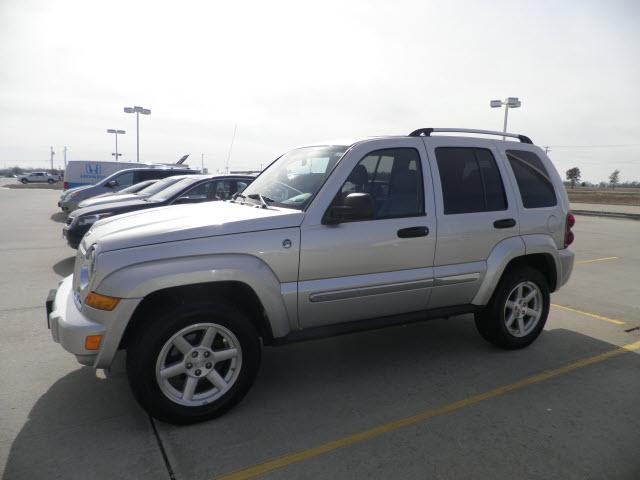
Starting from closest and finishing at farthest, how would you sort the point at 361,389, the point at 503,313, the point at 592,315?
the point at 361,389
the point at 503,313
the point at 592,315

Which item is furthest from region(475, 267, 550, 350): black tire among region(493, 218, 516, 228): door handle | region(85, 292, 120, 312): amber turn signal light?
region(85, 292, 120, 312): amber turn signal light

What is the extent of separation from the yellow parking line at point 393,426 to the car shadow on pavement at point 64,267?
18.6 feet

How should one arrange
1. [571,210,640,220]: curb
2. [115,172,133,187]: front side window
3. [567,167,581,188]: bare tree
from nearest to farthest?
[115,172,133,187]: front side window → [571,210,640,220]: curb → [567,167,581,188]: bare tree

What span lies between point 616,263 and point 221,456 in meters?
8.83

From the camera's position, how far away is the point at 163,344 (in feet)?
9.68

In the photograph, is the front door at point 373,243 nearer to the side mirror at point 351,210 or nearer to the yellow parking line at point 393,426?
the side mirror at point 351,210

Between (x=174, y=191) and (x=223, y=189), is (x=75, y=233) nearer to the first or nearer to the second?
(x=174, y=191)

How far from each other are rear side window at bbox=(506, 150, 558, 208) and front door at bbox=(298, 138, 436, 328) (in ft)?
3.67

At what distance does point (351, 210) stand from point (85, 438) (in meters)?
2.23

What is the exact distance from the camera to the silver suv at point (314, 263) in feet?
9.65

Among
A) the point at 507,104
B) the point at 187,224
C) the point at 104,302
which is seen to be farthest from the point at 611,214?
the point at 104,302

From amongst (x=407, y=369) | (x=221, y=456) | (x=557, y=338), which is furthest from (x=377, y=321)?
(x=557, y=338)

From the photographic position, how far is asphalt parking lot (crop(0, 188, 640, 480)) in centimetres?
270

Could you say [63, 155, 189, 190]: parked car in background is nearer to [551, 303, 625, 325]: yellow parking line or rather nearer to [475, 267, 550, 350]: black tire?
[551, 303, 625, 325]: yellow parking line
